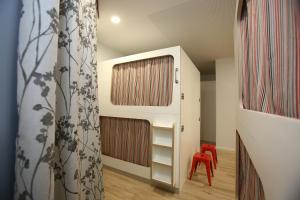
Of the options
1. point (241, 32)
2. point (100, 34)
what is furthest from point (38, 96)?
point (100, 34)

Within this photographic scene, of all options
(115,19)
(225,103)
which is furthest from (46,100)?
(225,103)

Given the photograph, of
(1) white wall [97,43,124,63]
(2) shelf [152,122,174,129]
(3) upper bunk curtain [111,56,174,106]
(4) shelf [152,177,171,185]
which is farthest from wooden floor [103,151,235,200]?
(1) white wall [97,43,124,63]

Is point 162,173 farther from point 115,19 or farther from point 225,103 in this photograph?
point 225,103

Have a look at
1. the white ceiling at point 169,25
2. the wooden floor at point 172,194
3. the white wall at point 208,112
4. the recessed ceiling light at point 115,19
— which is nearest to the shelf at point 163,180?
the wooden floor at point 172,194

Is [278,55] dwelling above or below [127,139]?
above

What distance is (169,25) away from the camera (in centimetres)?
197

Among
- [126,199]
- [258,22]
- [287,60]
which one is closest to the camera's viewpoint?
[287,60]

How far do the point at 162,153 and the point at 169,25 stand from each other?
1.76 m

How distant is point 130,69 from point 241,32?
4.99 ft

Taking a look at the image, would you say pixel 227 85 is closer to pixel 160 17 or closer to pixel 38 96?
pixel 160 17

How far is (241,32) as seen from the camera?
92 cm

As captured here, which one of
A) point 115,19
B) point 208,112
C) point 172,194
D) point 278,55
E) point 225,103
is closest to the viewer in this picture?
point 278,55

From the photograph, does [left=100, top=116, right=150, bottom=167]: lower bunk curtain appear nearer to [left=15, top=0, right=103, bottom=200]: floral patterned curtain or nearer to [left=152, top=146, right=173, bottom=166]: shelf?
[left=152, top=146, right=173, bottom=166]: shelf

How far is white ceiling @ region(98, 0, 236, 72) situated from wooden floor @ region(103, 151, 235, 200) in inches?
84.2
